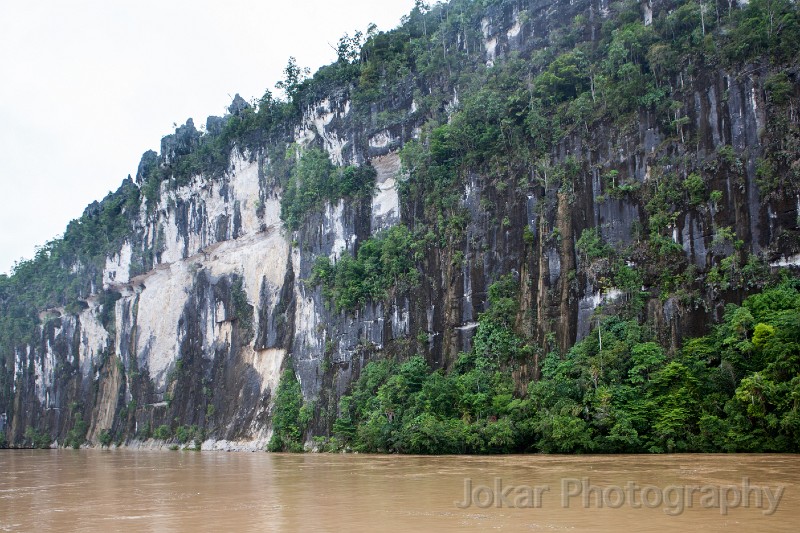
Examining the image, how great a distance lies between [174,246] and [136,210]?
18.4 ft

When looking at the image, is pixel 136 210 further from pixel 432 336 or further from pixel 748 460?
pixel 748 460

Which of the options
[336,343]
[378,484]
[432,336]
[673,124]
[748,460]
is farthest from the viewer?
[336,343]

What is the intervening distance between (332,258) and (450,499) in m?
27.2

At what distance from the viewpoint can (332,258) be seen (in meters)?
38.2

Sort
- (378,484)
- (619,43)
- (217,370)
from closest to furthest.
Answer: (378,484) < (619,43) < (217,370)

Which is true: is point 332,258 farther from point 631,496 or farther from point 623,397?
point 631,496

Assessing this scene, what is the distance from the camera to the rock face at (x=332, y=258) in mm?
25312

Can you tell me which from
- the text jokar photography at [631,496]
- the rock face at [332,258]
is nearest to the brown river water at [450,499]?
the text jokar photography at [631,496]

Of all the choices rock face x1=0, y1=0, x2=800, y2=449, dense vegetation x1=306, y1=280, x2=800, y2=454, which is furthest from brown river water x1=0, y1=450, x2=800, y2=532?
rock face x1=0, y1=0, x2=800, y2=449

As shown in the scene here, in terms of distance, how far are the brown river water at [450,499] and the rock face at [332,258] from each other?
967 centimetres

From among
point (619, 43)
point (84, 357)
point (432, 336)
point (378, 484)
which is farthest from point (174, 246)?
point (378, 484)

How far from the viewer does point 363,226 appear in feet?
123

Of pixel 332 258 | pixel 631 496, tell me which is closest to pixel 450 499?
pixel 631 496

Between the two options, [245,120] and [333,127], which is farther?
[245,120]
